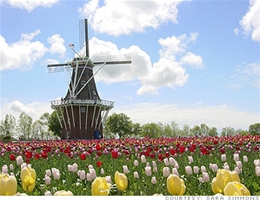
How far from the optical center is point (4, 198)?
1.65 metres

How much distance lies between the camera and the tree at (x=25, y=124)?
4856 centimetres

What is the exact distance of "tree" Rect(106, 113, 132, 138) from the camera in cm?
5469

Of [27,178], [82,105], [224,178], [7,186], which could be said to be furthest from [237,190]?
[82,105]

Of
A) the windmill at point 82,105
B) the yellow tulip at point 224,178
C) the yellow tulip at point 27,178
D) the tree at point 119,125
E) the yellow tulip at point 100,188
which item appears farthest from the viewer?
the tree at point 119,125

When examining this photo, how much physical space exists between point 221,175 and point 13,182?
1.18 m

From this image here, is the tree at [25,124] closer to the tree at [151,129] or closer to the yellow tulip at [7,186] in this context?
the tree at [151,129]

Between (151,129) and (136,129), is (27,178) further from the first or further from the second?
(151,129)

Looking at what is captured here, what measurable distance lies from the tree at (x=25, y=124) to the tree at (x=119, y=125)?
1263cm

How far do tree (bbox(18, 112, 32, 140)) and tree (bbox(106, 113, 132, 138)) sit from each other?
12634 millimetres

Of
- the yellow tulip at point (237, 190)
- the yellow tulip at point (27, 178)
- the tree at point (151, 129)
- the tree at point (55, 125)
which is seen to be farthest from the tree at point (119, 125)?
the yellow tulip at point (237, 190)

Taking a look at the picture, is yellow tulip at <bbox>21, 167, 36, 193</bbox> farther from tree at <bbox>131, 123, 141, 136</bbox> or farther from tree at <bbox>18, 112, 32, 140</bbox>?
tree at <bbox>131, 123, 141, 136</bbox>

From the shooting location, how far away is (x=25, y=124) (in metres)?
49.0

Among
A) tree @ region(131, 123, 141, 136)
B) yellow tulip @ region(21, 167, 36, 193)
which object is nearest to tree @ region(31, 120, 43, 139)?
tree @ region(131, 123, 141, 136)

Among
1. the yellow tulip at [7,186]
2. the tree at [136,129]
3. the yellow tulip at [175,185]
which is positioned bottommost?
the yellow tulip at [175,185]
